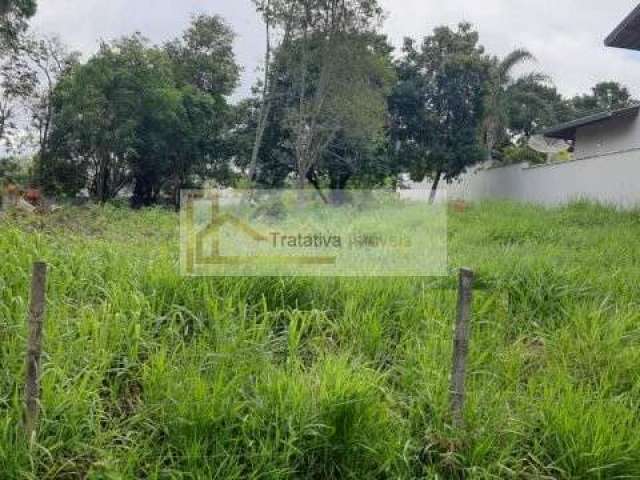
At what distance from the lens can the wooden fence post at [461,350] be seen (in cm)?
203

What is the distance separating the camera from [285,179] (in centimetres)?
1777

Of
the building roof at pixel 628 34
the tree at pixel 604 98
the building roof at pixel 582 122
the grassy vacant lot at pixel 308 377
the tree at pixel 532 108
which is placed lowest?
the grassy vacant lot at pixel 308 377

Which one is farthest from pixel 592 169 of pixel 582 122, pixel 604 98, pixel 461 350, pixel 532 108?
pixel 604 98

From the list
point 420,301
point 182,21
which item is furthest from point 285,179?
point 420,301

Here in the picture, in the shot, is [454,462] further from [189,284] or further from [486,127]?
[486,127]

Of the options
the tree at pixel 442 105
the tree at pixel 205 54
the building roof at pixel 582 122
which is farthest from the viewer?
the tree at pixel 442 105

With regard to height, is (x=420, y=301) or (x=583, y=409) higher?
(x=420, y=301)

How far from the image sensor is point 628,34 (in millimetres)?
10180

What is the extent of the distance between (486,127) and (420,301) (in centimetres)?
1726

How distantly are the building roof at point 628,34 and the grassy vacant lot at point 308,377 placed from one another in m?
8.57

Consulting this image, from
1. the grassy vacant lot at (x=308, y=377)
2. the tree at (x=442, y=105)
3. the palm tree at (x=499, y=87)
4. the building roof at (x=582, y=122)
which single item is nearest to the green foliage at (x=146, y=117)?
the tree at (x=442, y=105)

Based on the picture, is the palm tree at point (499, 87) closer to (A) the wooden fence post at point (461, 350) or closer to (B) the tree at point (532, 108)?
(B) the tree at point (532, 108)

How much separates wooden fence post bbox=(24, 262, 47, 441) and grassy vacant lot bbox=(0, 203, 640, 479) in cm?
5

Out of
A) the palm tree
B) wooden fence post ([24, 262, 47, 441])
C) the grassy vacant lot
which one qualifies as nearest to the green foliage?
the palm tree
